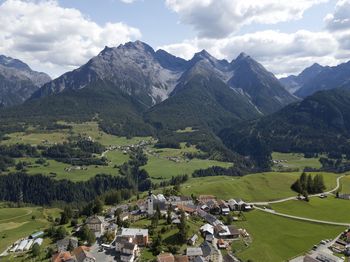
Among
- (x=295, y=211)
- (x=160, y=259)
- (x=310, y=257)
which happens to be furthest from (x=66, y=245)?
(x=295, y=211)

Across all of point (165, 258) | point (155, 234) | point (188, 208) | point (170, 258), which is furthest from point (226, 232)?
point (165, 258)

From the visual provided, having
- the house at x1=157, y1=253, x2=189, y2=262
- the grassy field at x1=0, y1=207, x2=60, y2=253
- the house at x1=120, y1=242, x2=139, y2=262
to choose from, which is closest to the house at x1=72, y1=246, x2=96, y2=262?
the house at x1=120, y1=242, x2=139, y2=262

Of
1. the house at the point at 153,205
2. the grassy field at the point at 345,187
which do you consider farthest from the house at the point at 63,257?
the grassy field at the point at 345,187

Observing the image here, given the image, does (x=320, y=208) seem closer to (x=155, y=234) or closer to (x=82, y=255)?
(x=155, y=234)

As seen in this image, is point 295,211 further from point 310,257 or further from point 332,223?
point 310,257

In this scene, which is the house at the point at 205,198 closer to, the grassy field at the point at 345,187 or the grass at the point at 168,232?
the grass at the point at 168,232

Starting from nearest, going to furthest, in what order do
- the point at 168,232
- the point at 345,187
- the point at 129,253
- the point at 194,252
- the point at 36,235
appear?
the point at 129,253, the point at 194,252, the point at 168,232, the point at 36,235, the point at 345,187
